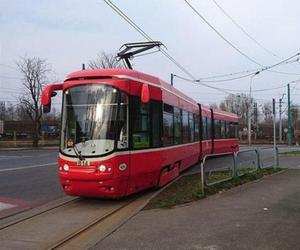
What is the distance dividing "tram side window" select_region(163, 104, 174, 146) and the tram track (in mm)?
2293

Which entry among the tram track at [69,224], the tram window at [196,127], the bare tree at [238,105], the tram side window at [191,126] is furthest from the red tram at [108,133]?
the bare tree at [238,105]

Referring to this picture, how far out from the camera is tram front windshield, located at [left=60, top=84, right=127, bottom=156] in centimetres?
1205

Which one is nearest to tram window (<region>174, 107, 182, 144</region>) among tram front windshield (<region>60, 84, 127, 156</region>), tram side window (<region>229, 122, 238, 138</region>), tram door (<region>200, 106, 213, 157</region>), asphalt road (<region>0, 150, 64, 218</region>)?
asphalt road (<region>0, 150, 64, 218</region>)

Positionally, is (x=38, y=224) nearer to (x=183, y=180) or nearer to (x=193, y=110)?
(x=183, y=180)

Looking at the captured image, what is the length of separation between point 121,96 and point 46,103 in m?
2.02

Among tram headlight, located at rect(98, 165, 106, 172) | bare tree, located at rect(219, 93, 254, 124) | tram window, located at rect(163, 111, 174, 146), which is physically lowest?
A: tram headlight, located at rect(98, 165, 106, 172)

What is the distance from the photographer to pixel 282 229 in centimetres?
878

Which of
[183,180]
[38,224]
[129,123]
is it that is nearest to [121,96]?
[129,123]

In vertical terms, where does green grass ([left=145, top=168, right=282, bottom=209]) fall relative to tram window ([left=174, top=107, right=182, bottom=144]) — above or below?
below

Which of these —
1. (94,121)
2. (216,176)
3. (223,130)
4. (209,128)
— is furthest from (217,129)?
(94,121)

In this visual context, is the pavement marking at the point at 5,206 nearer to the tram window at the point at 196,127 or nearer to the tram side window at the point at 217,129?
the tram window at the point at 196,127

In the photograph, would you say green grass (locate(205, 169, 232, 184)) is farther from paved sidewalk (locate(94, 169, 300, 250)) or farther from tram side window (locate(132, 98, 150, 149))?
tram side window (locate(132, 98, 150, 149))

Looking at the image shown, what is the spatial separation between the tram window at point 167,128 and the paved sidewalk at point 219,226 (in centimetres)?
277

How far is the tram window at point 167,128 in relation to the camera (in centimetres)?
1492
